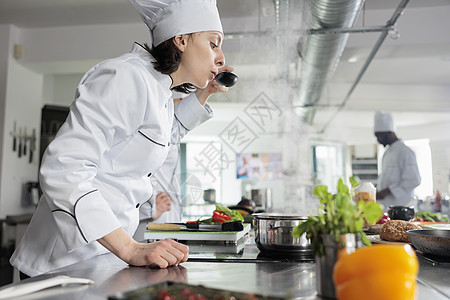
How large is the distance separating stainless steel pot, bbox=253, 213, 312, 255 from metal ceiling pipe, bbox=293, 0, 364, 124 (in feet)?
5.80

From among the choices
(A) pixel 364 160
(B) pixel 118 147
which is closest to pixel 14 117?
(B) pixel 118 147

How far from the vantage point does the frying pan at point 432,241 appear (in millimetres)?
861

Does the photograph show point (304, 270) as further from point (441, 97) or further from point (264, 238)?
point (441, 97)

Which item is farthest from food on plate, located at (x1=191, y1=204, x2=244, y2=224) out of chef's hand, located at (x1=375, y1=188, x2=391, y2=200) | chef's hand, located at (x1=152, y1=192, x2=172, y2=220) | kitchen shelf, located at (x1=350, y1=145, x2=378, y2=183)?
kitchen shelf, located at (x1=350, y1=145, x2=378, y2=183)

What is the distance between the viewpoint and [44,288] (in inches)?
25.8

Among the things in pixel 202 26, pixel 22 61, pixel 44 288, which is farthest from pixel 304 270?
pixel 22 61

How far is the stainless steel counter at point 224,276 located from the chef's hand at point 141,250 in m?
0.02

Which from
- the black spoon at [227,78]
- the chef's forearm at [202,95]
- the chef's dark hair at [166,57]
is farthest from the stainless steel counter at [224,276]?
the chef's forearm at [202,95]

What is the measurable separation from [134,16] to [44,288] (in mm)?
3492

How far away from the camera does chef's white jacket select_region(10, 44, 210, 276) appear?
2.76 ft

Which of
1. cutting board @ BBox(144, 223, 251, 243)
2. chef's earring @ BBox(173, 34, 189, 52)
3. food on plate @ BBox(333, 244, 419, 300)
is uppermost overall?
chef's earring @ BBox(173, 34, 189, 52)

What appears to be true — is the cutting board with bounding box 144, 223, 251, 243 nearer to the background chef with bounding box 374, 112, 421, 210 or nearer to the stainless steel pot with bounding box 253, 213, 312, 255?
the stainless steel pot with bounding box 253, 213, 312, 255

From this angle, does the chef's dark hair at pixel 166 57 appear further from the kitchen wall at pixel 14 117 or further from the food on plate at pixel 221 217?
the kitchen wall at pixel 14 117

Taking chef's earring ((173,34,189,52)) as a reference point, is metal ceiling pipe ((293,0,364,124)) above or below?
above
